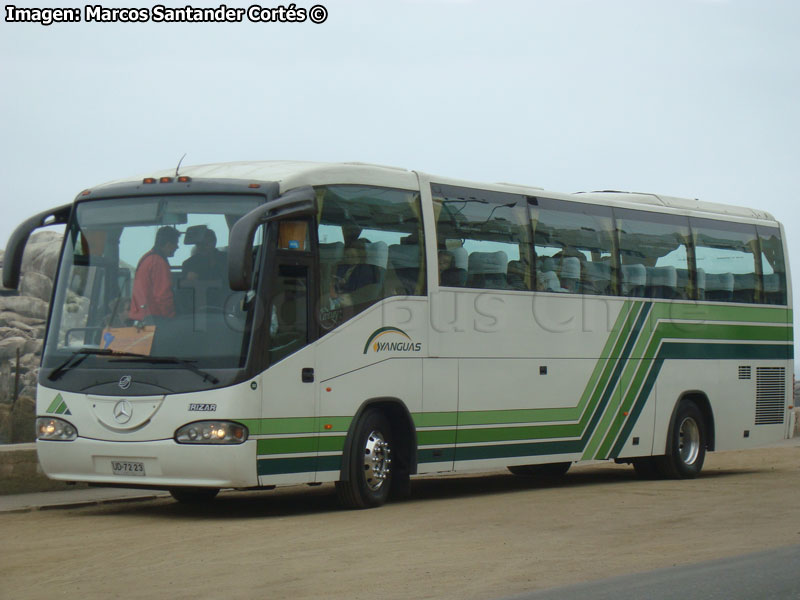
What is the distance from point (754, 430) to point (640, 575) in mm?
11984

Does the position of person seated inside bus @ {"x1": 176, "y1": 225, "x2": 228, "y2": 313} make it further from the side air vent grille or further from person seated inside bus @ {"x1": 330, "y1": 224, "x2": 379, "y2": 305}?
the side air vent grille

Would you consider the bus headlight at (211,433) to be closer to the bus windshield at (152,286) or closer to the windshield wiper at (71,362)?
the bus windshield at (152,286)

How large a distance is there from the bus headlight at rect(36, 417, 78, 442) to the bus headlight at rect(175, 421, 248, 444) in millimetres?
1222

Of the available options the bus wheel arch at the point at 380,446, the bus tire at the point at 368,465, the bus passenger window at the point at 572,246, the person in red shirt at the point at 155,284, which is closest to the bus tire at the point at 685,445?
the bus passenger window at the point at 572,246

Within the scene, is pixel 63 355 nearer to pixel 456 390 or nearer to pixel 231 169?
pixel 231 169

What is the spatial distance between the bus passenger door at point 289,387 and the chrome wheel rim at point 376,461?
0.88 m

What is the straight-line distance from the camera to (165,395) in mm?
12891

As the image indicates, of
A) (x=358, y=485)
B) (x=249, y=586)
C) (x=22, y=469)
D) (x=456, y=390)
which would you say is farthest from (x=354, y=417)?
(x=249, y=586)

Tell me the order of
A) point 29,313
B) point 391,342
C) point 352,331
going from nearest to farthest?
point 352,331 < point 391,342 < point 29,313

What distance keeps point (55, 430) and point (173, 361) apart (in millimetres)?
1508

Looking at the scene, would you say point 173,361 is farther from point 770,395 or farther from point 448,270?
point 770,395

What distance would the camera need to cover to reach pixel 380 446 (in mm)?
14562

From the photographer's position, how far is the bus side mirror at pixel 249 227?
39.5 ft

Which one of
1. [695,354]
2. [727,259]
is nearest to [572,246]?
[695,354]
